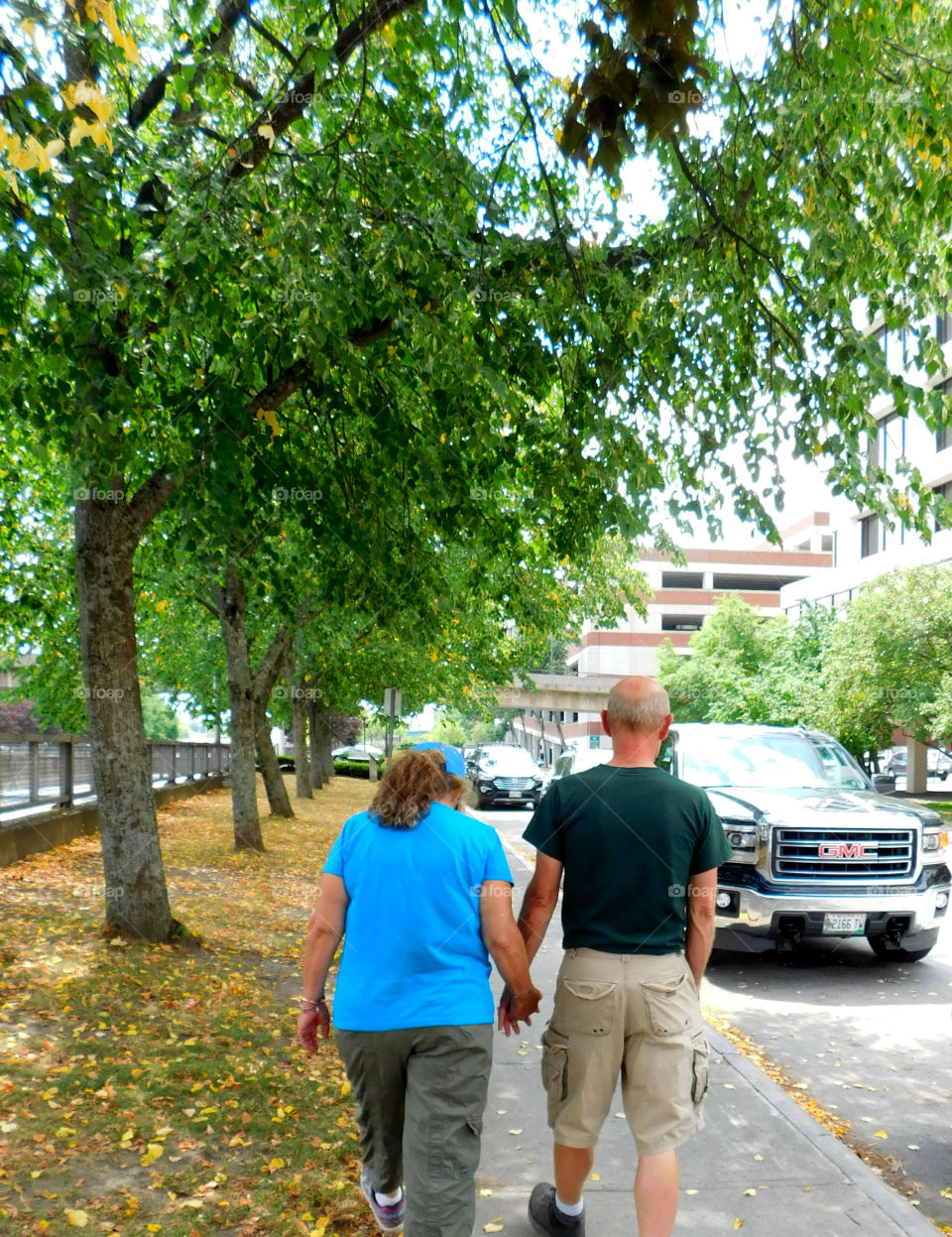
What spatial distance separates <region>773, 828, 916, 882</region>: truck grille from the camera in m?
8.50

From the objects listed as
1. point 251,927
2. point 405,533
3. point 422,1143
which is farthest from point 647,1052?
point 251,927

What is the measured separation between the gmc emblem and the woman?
555 cm

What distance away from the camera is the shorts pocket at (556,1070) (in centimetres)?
364

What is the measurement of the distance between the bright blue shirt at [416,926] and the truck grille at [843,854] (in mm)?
5528

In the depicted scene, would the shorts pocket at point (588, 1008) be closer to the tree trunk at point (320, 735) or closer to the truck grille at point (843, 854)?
the truck grille at point (843, 854)

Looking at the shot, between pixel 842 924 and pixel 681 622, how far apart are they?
8732cm

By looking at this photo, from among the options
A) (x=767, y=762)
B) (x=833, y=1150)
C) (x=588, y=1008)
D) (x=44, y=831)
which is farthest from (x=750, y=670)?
(x=588, y=1008)

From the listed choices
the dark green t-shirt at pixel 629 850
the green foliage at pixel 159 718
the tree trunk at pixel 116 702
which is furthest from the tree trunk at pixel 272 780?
the green foliage at pixel 159 718

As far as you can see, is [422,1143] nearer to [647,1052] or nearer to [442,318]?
[647,1052]

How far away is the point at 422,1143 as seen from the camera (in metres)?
3.28

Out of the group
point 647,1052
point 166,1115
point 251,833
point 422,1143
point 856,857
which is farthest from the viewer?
point 251,833

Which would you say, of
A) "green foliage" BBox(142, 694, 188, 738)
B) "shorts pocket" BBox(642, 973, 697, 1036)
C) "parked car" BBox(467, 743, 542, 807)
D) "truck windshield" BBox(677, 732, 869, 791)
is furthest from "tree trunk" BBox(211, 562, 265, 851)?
"green foliage" BBox(142, 694, 188, 738)

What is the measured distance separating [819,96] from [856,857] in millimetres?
5487

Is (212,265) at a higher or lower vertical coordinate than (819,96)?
lower
